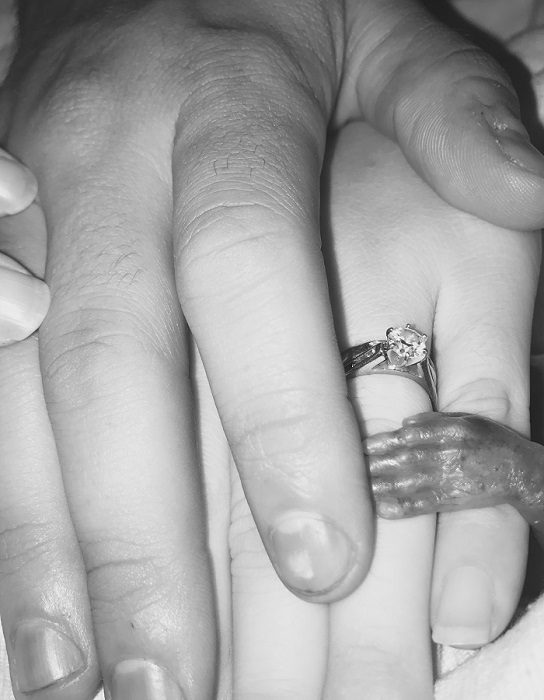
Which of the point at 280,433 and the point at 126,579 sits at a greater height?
the point at 280,433

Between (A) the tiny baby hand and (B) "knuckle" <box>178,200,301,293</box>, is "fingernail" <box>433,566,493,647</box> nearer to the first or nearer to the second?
(A) the tiny baby hand

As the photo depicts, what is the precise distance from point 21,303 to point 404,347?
514 mm

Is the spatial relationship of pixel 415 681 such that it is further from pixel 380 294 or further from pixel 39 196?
pixel 39 196

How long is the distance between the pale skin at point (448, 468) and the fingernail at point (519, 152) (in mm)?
352

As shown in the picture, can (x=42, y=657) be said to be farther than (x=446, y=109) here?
No

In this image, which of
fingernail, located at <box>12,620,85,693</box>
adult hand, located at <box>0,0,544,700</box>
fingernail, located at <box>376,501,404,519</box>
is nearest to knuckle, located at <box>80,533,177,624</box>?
adult hand, located at <box>0,0,544,700</box>

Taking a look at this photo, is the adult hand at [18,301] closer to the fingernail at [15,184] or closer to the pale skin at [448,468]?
the fingernail at [15,184]

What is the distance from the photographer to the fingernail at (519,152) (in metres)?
1.00

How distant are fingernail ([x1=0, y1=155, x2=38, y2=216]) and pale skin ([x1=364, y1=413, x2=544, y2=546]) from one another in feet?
2.07

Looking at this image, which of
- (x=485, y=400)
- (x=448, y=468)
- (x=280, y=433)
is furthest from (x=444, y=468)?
(x=280, y=433)

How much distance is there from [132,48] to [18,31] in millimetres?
482

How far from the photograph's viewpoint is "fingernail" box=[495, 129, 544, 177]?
100 cm

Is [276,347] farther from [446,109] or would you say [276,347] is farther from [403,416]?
[446,109]

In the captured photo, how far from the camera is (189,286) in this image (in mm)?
824
